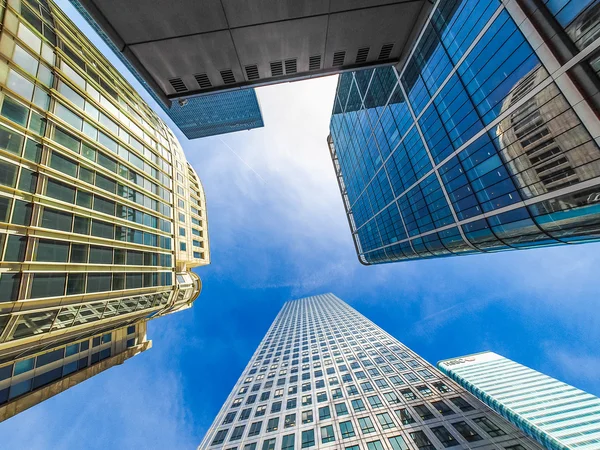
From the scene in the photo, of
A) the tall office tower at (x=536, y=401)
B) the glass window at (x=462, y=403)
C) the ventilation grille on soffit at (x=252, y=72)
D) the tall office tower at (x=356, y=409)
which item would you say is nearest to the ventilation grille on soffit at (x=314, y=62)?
the ventilation grille on soffit at (x=252, y=72)

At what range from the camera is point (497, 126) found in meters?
23.7

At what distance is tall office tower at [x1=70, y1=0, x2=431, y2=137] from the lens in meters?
9.95

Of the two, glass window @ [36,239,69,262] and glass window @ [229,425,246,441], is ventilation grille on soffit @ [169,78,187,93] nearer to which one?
glass window @ [36,239,69,262]

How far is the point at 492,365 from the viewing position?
83.2m

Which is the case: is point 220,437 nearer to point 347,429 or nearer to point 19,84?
point 347,429

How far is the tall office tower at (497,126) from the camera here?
1675 cm

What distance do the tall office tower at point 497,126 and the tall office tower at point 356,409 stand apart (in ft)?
70.9

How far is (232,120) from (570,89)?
6071 inches

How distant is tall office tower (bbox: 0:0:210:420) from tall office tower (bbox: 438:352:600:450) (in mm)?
76743

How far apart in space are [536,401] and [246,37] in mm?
98748

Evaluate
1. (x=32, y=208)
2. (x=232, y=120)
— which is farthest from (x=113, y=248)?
(x=232, y=120)

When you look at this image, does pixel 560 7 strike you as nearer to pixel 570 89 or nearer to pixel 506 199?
pixel 570 89

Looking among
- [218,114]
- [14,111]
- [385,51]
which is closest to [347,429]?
[385,51]

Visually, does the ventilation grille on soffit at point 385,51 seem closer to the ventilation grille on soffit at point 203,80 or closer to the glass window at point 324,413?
the ventilation grille on soffit at point 203,80
